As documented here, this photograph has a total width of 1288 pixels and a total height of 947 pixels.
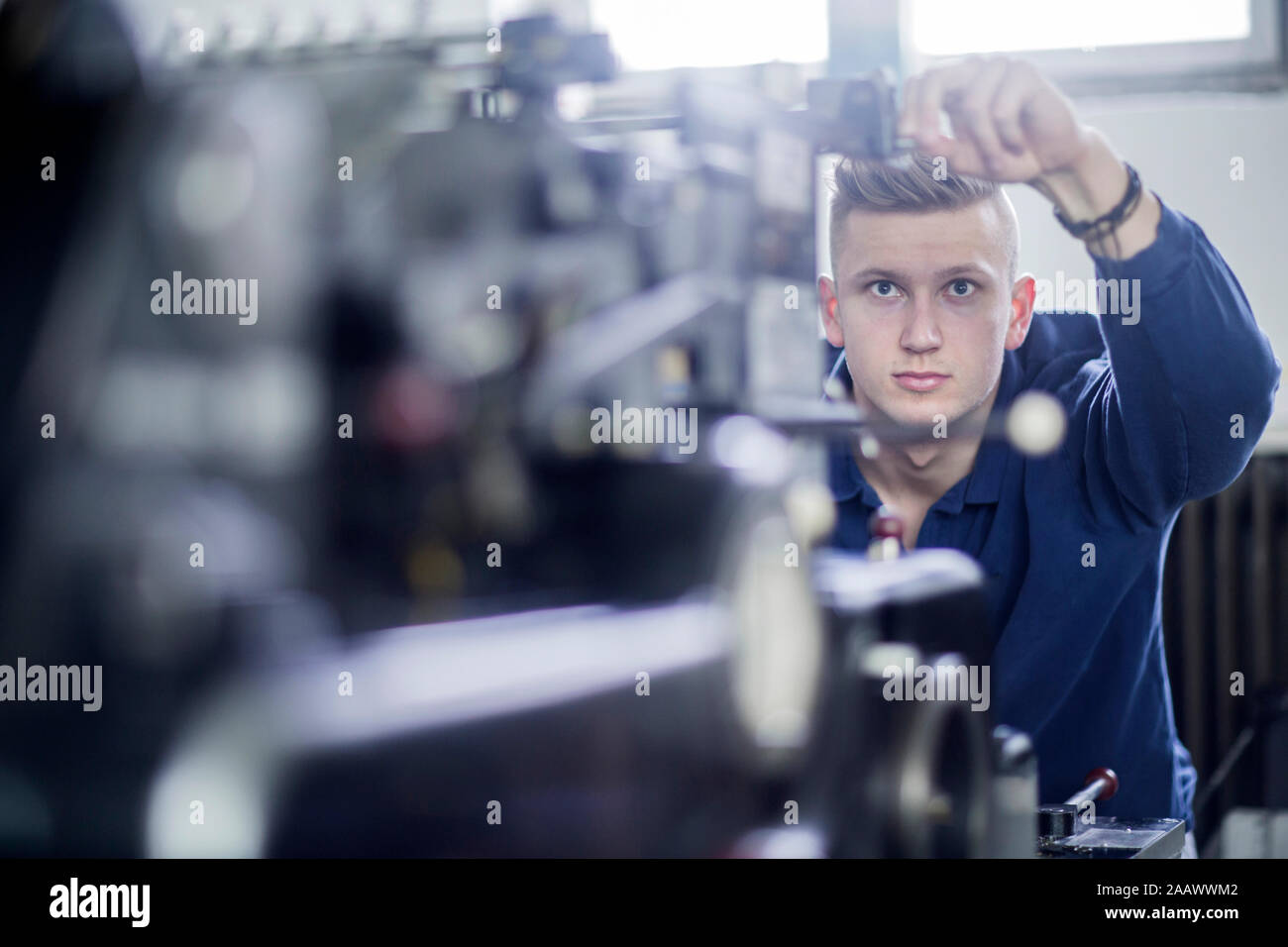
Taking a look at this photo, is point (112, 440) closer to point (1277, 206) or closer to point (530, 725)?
point (530, 725)

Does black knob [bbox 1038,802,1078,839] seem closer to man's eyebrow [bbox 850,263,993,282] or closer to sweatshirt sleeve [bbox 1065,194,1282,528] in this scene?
sweatshirt sleeve [bbox 1065,194,1282,528]

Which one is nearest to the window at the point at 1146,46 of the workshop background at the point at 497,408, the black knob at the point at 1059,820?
the workshop background at the point at 497,408

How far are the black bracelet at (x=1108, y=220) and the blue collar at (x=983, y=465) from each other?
0.10 meters

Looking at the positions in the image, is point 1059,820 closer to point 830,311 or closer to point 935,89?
point 830,311

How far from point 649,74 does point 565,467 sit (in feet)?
1.02

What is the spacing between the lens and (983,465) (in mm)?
873

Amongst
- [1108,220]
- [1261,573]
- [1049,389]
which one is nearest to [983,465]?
[1049,389]

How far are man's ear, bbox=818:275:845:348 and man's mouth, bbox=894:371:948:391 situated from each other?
0.17ft

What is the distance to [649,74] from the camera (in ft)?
2.82

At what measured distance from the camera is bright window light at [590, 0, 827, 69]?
861mm

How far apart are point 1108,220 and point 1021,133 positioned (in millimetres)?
90

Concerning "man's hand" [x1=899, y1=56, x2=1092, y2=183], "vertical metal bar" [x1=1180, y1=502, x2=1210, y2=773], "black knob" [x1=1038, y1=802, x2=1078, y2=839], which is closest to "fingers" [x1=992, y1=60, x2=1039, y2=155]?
"man's hand" [x1=899, y1=56, x2=1092, y2=183]
